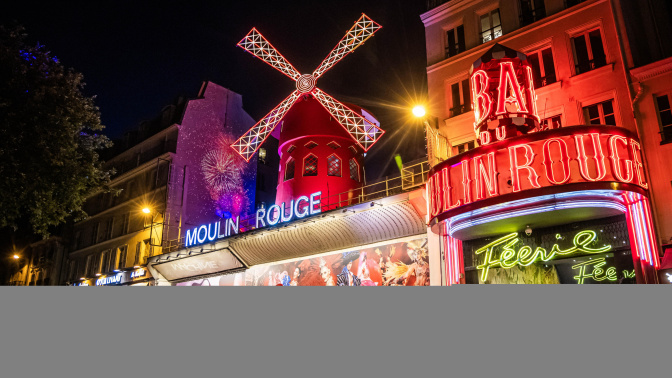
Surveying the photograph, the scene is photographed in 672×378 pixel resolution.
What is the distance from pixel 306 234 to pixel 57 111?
6.16 m

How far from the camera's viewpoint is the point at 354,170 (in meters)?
15.6

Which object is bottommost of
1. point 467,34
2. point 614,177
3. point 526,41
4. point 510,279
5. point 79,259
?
point 510,279

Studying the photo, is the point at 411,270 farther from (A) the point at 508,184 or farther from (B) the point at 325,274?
(A) the point at 508,184

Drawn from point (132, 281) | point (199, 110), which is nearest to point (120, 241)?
point (132, 281)

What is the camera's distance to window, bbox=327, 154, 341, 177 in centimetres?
1497

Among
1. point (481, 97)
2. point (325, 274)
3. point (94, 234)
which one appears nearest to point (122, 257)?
point (94, 234)

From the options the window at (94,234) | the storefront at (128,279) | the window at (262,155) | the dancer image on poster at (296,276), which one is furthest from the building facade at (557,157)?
the window at (94,234)

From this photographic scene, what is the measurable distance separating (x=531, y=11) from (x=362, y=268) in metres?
6.84

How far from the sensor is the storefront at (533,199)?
7281 mm

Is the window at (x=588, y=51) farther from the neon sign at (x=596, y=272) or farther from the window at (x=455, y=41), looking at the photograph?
the neon sign at (x=596, y=272)

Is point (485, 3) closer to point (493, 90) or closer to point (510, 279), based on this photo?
point (493, 90)

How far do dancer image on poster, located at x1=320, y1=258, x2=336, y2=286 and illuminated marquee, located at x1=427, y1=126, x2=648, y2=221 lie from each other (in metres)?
4.72

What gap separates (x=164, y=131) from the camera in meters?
19.6

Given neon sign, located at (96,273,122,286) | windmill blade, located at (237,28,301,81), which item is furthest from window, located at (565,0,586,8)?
neon sign, located at (96,273,122,286)
